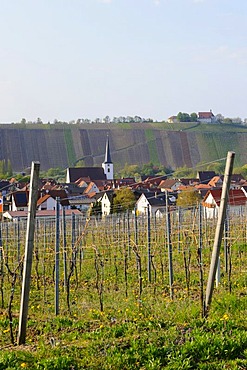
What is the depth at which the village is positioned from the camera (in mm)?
38344

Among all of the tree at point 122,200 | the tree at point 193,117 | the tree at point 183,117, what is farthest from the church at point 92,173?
the tree at point 193,117

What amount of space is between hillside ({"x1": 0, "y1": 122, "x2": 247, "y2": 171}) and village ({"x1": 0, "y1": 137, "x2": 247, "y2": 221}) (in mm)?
20477

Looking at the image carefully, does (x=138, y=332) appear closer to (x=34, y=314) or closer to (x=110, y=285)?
(x=34, y=314)

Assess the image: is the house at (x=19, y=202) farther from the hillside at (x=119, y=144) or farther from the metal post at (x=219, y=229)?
the hillside at (x=119, y=144)

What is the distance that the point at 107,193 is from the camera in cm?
5381

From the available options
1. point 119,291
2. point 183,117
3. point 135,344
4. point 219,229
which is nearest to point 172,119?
point 183,117

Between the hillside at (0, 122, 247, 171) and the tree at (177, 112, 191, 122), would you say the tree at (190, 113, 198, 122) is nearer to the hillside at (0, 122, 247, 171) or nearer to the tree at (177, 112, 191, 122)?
the tree at (177, 112, 191, 122)

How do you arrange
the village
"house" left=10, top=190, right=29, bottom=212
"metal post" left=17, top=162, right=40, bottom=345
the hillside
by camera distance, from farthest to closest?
the hillside, "house" left=10, top=190, right=29, bottom=212, the village, "metal post" left=17, top=162, right=40, bottom=345

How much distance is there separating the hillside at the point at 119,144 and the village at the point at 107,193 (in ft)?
67.2

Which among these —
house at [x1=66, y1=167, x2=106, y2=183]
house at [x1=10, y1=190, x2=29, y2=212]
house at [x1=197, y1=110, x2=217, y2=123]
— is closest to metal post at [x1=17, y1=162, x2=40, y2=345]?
house at [x1=10, y1=190, x2=29, y2=212]

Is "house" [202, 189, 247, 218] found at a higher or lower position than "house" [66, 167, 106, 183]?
lower

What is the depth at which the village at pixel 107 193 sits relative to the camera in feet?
126

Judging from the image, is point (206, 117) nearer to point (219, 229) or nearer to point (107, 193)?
point (107, 193)

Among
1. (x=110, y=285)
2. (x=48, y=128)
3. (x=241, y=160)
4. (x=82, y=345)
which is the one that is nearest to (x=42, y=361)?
(x=82, y=345)
